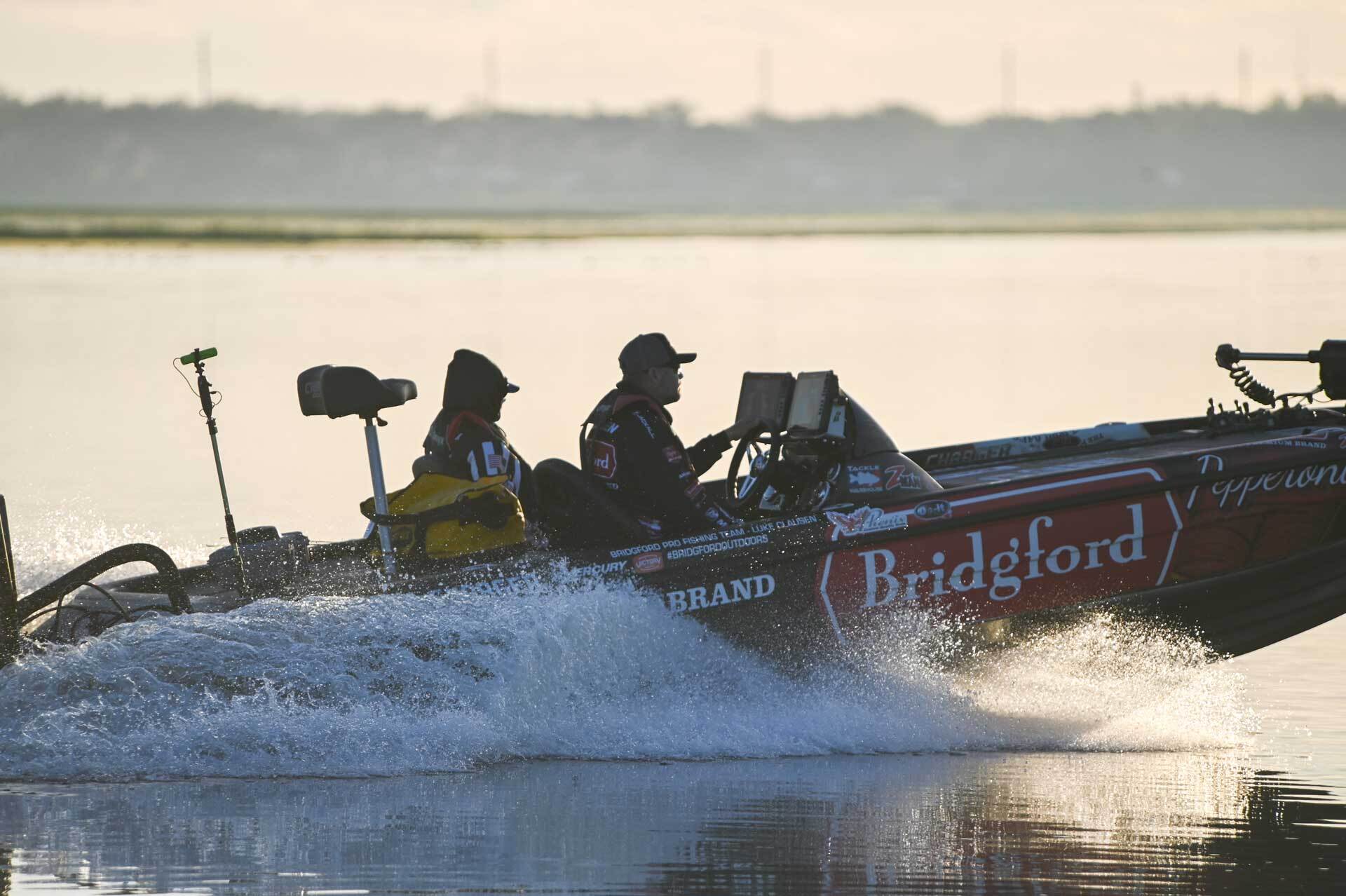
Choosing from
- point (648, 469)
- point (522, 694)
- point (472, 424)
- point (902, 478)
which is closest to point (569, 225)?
point (902, 478)

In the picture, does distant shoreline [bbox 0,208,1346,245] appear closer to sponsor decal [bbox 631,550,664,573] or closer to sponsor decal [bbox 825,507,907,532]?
sponsor decal [bbox 631,550,664,573]

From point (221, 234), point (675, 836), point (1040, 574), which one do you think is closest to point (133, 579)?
point (675, 836)

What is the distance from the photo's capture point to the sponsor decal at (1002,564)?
8672 mm

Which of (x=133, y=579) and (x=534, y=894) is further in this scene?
(x=133, y=579)

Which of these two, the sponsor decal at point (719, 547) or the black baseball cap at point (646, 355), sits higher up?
the black baseball cap at point (646, 355)

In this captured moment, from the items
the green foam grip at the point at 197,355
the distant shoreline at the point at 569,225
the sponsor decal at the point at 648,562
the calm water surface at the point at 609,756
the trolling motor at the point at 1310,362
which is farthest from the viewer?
the distant shoreline at the point at 569,225

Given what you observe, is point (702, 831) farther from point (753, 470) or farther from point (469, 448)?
point (753, 470)

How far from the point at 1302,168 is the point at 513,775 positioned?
132328 millimetres

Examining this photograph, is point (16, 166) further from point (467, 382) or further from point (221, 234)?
point (467, 382)

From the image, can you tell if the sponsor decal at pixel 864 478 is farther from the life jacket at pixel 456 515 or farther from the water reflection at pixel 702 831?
the life jacket at pixel 456 515

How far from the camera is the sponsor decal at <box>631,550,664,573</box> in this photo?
8531mm

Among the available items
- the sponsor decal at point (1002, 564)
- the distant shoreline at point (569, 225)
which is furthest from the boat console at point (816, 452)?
the distant shoreline at point (569, 225)

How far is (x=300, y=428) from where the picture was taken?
1841cm

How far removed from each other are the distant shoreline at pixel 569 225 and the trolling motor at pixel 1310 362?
5465 cm
